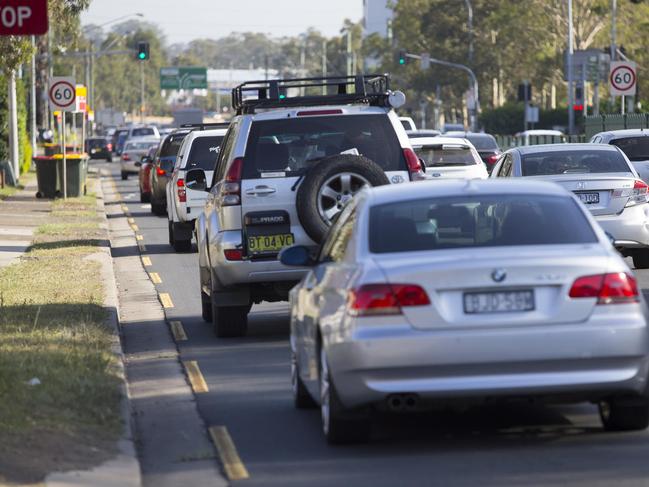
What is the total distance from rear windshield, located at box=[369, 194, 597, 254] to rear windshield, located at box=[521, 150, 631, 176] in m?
10.5

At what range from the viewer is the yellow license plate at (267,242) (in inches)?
544

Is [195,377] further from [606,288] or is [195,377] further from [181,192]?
[181,192]

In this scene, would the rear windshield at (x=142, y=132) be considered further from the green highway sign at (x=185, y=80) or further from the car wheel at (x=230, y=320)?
the car wheel at (x=230, y=320)

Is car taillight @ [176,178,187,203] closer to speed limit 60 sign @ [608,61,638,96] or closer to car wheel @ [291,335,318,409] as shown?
car wheel @ [291,335,318,409]

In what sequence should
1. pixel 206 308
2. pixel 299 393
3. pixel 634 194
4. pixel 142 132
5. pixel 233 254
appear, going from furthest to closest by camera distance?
pixel 142 132, pixel 634 194, pixel 206 308, pixel 233 254, pixel 299 393

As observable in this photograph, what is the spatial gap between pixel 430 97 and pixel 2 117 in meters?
71.6

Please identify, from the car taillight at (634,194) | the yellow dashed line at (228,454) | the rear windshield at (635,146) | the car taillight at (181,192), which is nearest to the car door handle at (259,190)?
the yellow dashed line at (228,454)

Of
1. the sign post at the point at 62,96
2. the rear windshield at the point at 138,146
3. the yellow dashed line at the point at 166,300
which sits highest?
the sign post at the point at 62,96

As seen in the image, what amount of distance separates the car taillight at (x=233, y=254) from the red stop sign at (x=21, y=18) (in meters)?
2.90

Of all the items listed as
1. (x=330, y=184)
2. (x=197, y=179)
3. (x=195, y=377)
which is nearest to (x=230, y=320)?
(x=330, y=184)

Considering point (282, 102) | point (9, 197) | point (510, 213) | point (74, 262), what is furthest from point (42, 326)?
point (9, 197)

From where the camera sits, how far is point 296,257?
10.2 metres

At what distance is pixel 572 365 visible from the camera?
8391mm

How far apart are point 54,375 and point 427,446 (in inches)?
122
